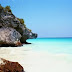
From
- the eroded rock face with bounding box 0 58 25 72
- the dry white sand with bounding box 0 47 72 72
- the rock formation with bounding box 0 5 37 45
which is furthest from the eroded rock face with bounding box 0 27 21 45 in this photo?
the eroded rock face with bounding box 0 58 25 72

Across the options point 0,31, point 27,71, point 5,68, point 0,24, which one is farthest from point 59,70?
point 0,24

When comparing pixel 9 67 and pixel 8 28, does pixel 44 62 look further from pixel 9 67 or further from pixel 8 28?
pixel 8 28

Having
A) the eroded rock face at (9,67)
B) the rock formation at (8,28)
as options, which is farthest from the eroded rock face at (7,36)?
the eroded rock face at (9,67)

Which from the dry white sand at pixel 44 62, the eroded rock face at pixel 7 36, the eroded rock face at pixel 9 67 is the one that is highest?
the eroded rock face at pixel 7 36

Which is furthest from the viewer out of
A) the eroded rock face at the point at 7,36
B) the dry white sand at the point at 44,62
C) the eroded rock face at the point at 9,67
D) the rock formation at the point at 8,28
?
the rock formation at the point at 8,28

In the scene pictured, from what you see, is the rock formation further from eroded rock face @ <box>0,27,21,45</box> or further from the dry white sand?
the dry white sand

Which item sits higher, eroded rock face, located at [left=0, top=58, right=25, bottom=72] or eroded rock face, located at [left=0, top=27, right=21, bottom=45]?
eroded rock face, located at [left=0, top=27, right=21, bottom=45]

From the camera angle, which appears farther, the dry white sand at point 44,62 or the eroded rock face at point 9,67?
the dry white sand at point 44,62

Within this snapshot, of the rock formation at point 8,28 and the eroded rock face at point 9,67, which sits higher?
the rock formation at point 8,28

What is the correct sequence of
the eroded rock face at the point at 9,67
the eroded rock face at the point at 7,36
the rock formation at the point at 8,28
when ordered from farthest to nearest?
the rock formation at the point at 8,28
the eroded rock face at the point at 7,36
the eroded rock face at the point at 9,67

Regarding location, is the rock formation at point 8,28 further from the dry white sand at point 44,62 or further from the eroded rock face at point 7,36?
the dry white sand at point 44,62

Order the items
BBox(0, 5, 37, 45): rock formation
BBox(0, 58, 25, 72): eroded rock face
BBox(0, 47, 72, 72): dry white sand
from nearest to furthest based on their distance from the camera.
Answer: BBox(0, 58, 25, 72): eroded rock face → BBox(0, 47, 72, 72): dry white sand → BBox(0, 5, 37, 45): rock formation

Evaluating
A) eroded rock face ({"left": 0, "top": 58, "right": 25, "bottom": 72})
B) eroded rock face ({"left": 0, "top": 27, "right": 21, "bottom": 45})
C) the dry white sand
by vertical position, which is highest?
eroded rock face ({"left": 0, "top": 27, "right": 21, "bottom": 45})

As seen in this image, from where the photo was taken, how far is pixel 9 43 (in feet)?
41.1
